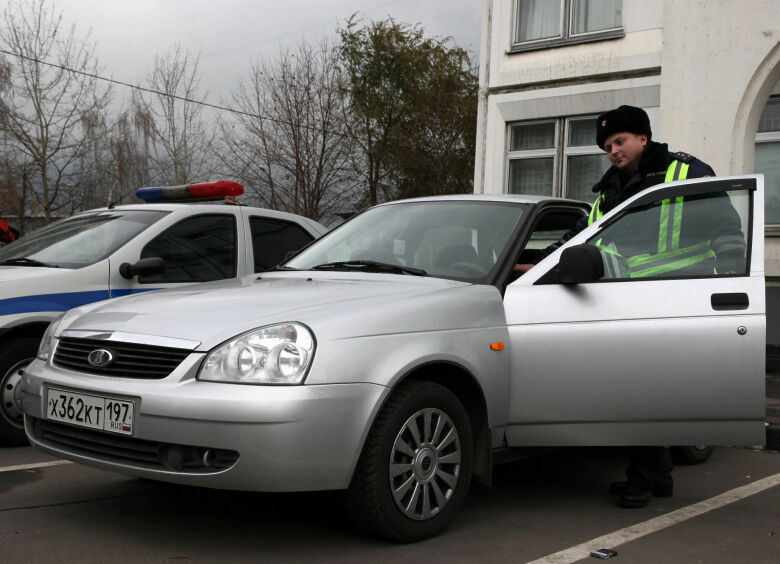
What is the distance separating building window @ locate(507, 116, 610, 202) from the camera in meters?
14.2

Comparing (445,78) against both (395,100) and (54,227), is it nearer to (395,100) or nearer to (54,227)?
(395,100)

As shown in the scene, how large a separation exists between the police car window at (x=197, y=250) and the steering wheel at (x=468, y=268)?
2732 mm

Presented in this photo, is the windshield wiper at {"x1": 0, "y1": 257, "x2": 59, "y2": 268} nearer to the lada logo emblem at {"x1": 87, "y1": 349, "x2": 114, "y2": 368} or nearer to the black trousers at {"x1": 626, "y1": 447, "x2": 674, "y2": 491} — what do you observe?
the lada logo emblem at {"x1": 87, "y1": 349, "x2": 114, "y2": 368}

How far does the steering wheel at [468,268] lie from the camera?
14.9ft

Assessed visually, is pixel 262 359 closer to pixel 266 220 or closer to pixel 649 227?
pixel 649 227

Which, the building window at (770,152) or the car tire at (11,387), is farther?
the building window at (770,152)

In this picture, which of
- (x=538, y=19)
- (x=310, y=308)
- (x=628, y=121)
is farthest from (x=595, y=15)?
(x=310, y=308)

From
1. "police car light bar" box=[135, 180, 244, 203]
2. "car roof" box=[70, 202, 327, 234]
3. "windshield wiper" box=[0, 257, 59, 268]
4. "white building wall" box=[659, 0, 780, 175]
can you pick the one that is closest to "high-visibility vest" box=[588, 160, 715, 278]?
"car roof" box=[70, 202, 327, 234]

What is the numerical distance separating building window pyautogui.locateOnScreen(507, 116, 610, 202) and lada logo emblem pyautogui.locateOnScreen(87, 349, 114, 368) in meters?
11.1

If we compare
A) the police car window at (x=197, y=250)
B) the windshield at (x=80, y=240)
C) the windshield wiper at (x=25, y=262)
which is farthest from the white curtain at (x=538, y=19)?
the windshield wiper at (x=25, y=262)

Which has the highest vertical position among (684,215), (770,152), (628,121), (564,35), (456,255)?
(564,35)

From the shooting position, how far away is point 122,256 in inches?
254

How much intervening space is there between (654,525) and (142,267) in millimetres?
3814

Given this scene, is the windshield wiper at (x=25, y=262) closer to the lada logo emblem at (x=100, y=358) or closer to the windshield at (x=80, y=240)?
the windshield at (x=80, y=240)
